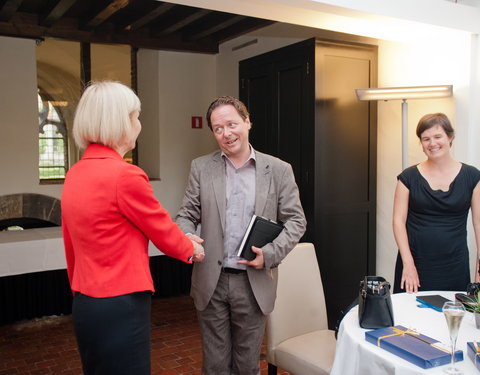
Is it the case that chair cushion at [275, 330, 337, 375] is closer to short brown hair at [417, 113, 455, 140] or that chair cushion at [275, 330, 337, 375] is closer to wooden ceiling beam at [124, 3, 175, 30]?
short brown hair at [417, 113, 455, 140]

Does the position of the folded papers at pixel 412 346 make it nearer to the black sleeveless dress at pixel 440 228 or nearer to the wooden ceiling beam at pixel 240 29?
the black sleeveless dress at pixel 440 228

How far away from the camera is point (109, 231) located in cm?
174

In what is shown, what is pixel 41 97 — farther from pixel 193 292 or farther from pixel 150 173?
pixel 193 292

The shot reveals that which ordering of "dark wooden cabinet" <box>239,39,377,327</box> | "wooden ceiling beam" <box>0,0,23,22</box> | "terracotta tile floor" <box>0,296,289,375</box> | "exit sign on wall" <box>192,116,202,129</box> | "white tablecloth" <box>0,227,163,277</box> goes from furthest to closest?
"exit sign on wall" <box>192,116,202,129</box>, "wooden ceiling beam" <box>0,0,23,22</box>, "white tablecloth" <box>0,227,163,277</box>, "dark wooden cabinet" <box>239,39,377,327</box>, "terracotta tile floor" <box>0,296,289,375</box>

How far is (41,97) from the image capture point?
24.2 feet

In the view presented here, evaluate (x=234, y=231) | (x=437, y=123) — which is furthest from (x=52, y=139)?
(x=437, y=123)

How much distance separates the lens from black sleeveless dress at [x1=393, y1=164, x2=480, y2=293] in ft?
9.20

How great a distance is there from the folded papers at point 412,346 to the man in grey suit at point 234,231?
Answer: 2.07ft

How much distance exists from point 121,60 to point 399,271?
5.37m

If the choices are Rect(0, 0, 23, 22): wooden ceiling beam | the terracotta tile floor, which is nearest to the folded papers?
the terracotta tile floor

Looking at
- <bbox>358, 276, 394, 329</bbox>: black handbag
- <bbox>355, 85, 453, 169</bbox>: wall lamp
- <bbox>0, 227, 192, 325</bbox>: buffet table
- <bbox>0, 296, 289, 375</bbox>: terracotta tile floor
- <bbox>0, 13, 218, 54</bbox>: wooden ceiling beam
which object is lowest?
<bbox>0, 296, 289, 375</bbox>: terracotta tile floor

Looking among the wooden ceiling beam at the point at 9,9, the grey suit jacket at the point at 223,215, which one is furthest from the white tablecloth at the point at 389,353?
the wooden ceiling beam at the point at 9,9

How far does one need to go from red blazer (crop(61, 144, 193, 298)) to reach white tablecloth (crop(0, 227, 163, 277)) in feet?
8.63

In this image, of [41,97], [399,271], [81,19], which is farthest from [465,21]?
[41,97]
